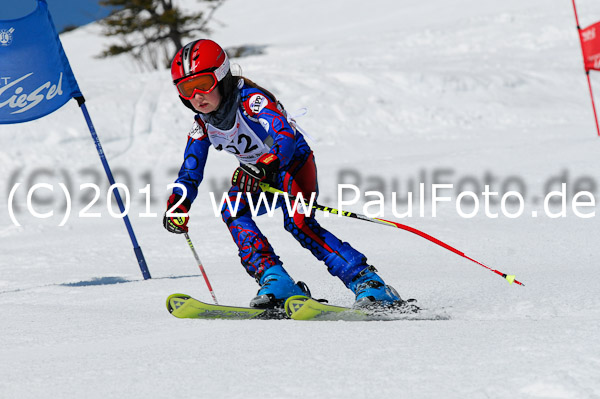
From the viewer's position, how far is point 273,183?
412cm

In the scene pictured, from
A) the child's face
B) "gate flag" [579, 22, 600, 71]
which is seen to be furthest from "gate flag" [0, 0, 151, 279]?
"gate flag" [579, 22, 600, 71]

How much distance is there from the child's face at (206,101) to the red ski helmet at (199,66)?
33 millimetres

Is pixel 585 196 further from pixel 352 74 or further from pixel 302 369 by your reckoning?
pixel 352 74

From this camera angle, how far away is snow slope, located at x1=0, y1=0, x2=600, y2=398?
2.39m

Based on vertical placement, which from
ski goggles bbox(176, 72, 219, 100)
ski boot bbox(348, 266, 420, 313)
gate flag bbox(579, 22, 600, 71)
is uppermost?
gate flag bbox(579, 22, 600, 71)

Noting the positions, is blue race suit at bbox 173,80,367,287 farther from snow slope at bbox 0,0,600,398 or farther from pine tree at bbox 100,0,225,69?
pine tree at bbox 100,0,225,69

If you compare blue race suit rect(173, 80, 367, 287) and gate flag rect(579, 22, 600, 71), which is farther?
gate flag rect(579, 22, 600, 71)

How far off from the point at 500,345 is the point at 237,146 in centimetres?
208

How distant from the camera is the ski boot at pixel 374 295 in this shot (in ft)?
12.0

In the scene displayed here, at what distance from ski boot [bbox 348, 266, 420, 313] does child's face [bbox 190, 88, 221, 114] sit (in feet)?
4.27

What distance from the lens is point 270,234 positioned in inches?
287

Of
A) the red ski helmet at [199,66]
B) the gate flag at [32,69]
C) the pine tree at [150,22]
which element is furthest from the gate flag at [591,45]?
the pine tree at [150,22]

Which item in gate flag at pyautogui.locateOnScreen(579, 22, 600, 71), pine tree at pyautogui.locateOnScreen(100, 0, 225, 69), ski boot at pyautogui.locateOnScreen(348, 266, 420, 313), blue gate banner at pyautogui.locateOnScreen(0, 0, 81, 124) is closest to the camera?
ski boot at pyautogui.locateOnScreen(348, 266, 420, 313)

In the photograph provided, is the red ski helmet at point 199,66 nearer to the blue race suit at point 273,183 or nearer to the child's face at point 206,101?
the child's face at point 206,101
